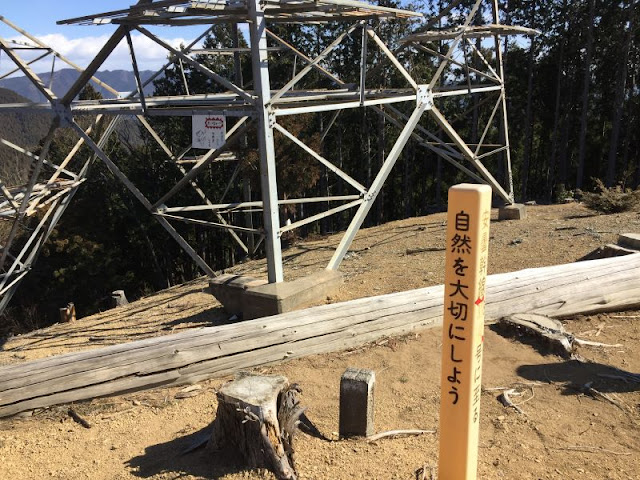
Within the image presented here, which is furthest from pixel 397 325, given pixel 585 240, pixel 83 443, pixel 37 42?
pixel 37 42

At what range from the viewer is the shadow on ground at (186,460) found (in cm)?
316

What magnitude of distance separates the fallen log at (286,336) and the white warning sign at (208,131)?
2.25 meters

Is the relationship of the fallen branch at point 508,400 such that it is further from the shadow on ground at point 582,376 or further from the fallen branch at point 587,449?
the fallen branch at point 587,449

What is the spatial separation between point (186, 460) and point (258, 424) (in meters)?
0.67

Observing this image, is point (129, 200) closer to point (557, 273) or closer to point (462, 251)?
point (557, 273)

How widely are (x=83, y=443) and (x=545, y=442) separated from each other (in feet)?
10.7

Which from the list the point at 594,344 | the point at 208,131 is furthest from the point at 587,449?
the point at 208,131

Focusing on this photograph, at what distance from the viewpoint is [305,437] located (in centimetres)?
358

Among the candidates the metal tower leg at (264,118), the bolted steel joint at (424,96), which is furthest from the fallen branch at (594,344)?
the bolted steel joint at (424,96)

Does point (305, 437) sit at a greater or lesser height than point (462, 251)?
lesser

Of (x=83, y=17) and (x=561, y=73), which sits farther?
(x=561, y=73)

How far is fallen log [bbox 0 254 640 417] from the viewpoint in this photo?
13.4 feet

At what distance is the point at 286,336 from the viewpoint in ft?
15.6

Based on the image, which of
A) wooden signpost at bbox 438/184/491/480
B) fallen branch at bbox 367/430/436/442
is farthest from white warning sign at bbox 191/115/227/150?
wooden signpost at bbox 438/184/491/480
